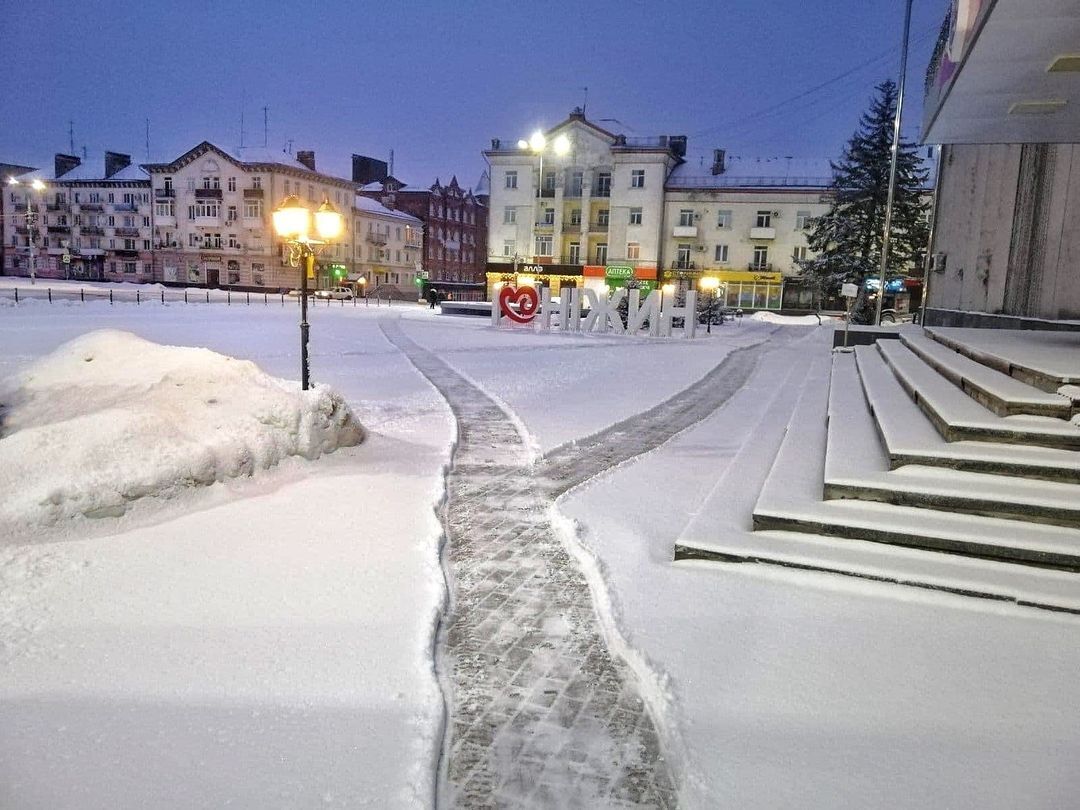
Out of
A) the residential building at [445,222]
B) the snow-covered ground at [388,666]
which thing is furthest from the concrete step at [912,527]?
the residential building at [445,222]

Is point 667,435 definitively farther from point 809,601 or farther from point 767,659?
point 767,659

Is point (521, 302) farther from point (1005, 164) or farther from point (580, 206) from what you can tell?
point (580, 206)

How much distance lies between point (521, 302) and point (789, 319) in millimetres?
26080

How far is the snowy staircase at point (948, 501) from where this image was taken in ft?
16.2

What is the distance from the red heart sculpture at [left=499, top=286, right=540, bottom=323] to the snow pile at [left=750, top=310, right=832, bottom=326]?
20985mm

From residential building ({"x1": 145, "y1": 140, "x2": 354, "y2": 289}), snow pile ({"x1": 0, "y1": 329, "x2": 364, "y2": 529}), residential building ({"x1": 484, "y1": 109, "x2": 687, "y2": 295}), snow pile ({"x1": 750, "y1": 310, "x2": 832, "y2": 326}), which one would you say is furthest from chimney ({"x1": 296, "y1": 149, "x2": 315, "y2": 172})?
snow pile ({"x1": 0, "y1": 329, "x2": 364, "y2": 529})

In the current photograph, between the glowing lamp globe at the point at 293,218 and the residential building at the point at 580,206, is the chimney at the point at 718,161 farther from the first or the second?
the glowing lamp globe at the point at 293,218

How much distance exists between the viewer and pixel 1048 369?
6918 millimetres

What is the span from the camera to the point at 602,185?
185 feet

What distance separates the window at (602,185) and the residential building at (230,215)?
83.8 ft

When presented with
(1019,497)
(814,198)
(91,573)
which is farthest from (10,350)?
(814,198)

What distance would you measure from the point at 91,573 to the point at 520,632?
9.94ft

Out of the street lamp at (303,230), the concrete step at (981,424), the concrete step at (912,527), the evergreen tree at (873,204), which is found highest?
the evergreen tree at (873,204)

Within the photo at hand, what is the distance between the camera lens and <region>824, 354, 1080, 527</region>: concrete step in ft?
17.4
